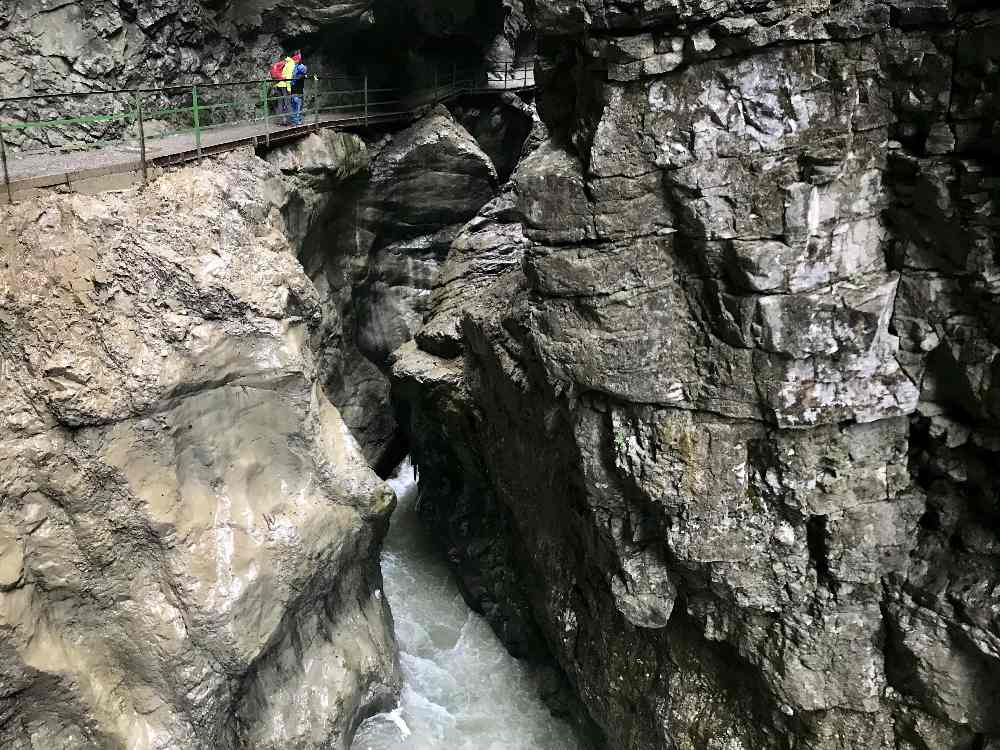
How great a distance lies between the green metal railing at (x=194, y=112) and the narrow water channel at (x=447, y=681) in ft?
28.1

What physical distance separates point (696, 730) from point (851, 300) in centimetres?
559

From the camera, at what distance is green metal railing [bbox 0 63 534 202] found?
1105 cm

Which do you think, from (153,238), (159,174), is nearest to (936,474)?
(153,238)

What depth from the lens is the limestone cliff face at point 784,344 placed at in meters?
7.53

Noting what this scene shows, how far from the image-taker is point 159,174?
9.84 metres

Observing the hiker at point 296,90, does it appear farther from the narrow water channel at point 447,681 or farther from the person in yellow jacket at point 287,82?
the narrow water channel at point 447,681

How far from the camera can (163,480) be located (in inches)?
341

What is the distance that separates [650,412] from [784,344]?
5.44 feet

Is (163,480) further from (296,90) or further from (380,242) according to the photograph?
(380,242)

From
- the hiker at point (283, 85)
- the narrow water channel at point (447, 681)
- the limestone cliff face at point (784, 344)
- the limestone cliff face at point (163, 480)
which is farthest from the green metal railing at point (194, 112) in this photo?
the narrow water channel at point (447, 681)

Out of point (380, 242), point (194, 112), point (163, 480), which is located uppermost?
point (194, 112)

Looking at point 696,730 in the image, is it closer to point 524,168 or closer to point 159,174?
point 524,168

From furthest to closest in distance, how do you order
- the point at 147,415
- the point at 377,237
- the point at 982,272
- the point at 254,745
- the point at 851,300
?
1. the point at 377,237
2. the point at 254,745
3. the point at 147,415
4. the point at 851,300
5. the point at 982,272

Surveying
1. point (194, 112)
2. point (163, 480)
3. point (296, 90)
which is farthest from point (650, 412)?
point (296, 90)
